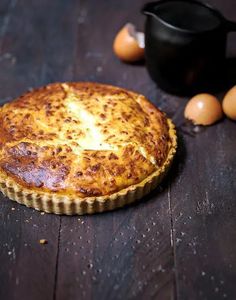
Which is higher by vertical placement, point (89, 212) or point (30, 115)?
point (30, 115)

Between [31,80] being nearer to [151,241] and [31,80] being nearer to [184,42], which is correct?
[184,42]

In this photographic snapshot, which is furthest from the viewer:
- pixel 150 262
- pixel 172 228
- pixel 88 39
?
pixel 88 39

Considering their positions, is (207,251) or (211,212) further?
(211,212)

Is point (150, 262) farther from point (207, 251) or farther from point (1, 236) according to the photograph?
point (1, 236)

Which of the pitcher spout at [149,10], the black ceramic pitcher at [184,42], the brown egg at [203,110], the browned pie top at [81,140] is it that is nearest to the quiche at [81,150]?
the browned pie top at [81,140]

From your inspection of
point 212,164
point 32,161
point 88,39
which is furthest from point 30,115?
point 88,39

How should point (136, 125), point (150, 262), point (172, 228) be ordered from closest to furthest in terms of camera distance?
point (150, 262)
point (172, 228)
point (136, 125)

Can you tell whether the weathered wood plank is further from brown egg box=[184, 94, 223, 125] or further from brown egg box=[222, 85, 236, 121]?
brown egg box=[222, 85, 236, 121]
